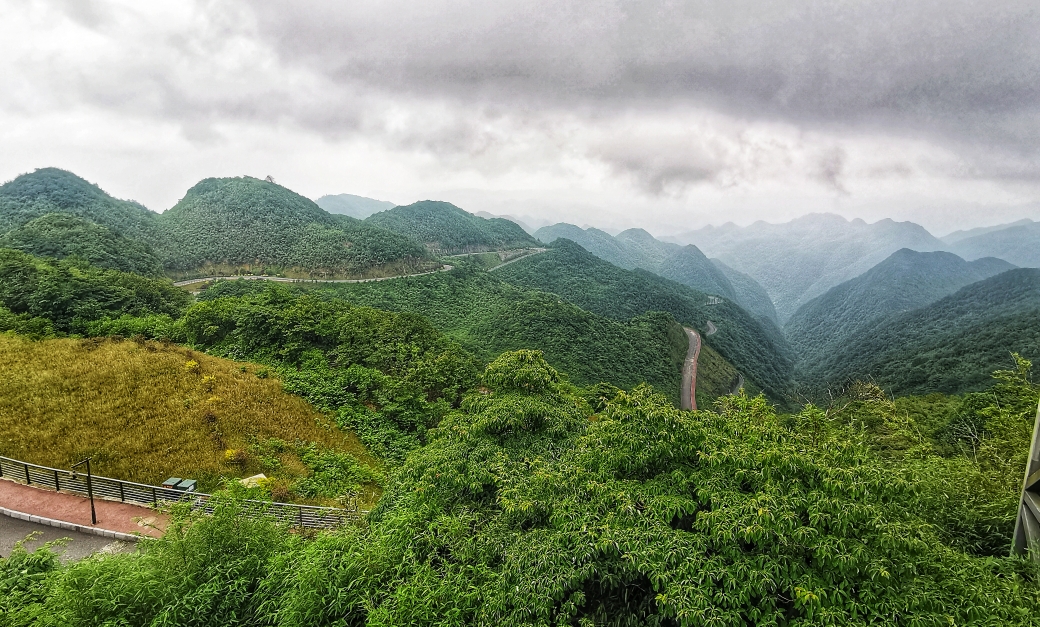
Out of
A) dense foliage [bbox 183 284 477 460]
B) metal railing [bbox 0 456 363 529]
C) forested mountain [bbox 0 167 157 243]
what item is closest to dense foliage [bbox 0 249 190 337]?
dense foliage [bbox 183 284 477 460]

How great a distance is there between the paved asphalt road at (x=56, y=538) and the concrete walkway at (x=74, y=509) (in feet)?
1.03

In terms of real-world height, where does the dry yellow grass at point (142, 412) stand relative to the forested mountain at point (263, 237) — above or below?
below

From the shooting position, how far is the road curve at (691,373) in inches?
2386

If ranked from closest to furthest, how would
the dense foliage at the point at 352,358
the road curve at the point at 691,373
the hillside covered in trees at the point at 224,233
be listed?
1. the dense foliage at the point at 352,358
2. the road curve at the point at 691,373
3. the hillside covered in trees at the point at 224,233

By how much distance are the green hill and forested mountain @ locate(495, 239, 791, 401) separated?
78169 mm

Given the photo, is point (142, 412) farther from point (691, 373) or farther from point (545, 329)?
point (691, 373)

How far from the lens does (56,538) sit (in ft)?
42.3

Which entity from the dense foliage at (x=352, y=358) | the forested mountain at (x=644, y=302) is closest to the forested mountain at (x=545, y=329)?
the forested mountain at (x=644, y=302)

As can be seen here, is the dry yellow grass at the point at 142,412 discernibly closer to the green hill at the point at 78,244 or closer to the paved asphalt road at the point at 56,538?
the paved asphalt road at the point at 56,538

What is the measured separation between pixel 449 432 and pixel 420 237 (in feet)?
464

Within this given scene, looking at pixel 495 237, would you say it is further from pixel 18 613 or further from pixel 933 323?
pixel 18 613

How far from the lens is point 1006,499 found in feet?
34.6

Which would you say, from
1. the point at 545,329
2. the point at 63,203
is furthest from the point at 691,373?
the point at 63,203

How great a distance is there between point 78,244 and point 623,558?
251ft
